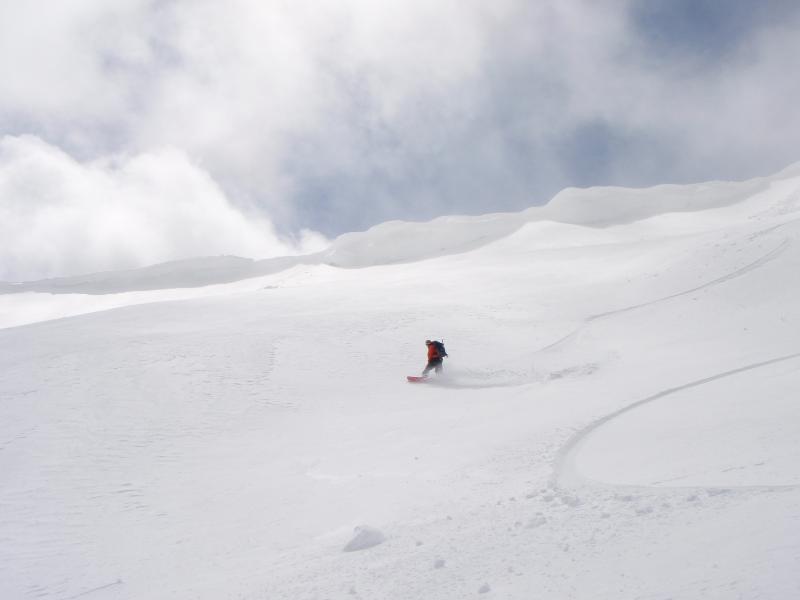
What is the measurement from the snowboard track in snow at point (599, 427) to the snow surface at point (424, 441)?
0.06 metres

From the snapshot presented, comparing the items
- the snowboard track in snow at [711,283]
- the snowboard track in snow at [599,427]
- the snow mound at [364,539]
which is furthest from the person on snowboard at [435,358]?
the snow mound at [364,539]

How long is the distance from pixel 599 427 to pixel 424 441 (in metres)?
3.15

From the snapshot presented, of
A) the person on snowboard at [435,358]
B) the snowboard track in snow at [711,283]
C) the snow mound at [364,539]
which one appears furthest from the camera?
the snowboard track in snow at [711,283]

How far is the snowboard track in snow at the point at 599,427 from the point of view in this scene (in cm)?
639

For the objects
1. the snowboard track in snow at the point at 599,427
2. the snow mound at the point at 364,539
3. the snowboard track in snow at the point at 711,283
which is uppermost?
the snowboard track in snow at the point at 711,283

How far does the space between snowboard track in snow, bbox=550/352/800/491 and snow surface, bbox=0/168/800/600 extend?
6 centimetres

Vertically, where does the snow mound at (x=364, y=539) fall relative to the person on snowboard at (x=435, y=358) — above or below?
below

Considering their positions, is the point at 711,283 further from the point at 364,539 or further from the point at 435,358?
the point at 364,539

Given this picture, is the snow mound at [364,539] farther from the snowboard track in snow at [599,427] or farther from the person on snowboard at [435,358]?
the person on snowboard at [435,358]

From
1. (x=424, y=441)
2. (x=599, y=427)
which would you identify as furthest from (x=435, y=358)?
(x=599, y=427)

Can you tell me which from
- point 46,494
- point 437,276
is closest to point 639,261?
point 437,276

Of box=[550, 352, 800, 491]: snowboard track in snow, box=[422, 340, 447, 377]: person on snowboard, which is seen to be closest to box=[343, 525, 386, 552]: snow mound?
box=[550, 352, 800, 491]: snowboard track in snow

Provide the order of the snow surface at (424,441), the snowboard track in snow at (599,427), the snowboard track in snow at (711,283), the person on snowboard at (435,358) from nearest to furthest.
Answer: the snow surface at (424,441) → the snowboard track in snow at (599,427) → the person on snowboard at (435,358) → the snowboard track in snow at (711,283)

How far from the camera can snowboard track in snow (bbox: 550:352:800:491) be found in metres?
6.39
